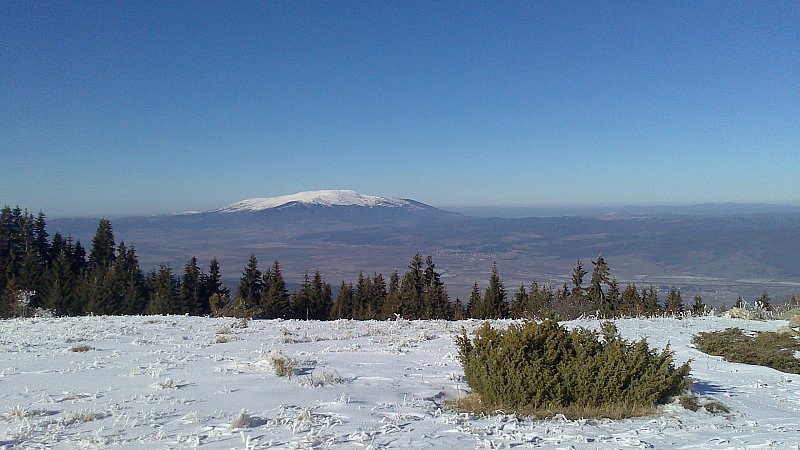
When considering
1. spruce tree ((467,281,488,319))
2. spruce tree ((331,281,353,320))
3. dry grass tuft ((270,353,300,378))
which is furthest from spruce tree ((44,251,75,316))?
dry grass tuft ((270,353,300,378))

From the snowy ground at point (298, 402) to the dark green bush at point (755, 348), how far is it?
52cm

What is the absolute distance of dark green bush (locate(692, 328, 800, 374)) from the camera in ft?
32.4

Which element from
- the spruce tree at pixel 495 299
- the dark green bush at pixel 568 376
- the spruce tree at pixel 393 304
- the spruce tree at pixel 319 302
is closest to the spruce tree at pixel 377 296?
the spruce tree at pixel 393 304

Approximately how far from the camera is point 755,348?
1079 centimetres

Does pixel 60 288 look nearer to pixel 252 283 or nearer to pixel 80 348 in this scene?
pixel 252 283

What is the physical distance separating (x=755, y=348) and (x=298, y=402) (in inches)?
386

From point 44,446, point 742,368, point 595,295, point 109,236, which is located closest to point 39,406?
point 44,446

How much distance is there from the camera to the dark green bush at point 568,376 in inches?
256

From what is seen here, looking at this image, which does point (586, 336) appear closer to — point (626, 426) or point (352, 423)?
point (626, 426)

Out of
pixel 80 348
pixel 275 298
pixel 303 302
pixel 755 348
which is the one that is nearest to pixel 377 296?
pixel 303 302

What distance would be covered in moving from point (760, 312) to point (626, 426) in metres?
15.2

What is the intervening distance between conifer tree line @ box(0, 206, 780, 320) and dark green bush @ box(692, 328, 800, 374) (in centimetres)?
3275

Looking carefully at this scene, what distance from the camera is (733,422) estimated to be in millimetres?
6148

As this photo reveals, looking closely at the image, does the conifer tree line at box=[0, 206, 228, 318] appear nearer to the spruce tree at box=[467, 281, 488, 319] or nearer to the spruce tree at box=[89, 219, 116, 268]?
the spruce tree at box=[89, 219, 116, 268]
